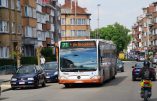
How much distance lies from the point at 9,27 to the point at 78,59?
1172 inches

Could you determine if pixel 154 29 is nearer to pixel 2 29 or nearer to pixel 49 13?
pixel 49 13

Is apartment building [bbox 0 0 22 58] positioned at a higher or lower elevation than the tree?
lower

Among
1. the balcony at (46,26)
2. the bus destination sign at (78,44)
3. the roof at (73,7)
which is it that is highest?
the roof at (73,7)

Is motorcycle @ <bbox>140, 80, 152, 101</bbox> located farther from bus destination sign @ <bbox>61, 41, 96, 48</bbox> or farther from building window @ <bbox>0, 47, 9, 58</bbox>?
building window @ <bbox>0, 47, 9, 58</bbox>

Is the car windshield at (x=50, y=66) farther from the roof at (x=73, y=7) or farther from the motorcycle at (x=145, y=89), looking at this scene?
the roof at (x=73, y=7)

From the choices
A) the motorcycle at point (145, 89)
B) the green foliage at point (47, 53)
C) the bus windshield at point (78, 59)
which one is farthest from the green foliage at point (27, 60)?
the motorcycle at point (145, 89)

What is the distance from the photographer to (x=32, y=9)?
7331cm

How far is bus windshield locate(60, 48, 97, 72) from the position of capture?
3044 centimetres

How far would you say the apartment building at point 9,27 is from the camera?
57.2 meters

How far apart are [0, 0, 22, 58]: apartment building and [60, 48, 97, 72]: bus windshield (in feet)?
81.5

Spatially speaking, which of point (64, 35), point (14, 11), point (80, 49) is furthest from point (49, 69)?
point (64, 35)

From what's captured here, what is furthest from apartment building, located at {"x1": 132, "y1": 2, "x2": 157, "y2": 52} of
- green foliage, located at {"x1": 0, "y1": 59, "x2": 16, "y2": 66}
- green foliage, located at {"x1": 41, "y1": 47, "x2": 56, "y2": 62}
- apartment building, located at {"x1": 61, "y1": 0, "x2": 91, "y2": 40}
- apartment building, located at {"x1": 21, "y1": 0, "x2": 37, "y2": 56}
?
green foliage, located at {"x1": 0, "y1": 59, "x2": 16, "y2": 66}

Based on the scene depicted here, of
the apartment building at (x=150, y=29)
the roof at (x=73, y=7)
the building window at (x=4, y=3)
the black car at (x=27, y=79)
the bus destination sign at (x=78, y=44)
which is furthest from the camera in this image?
the apartment building at (x=150, y=29)

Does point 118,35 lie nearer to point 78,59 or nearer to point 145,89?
point 78,59
